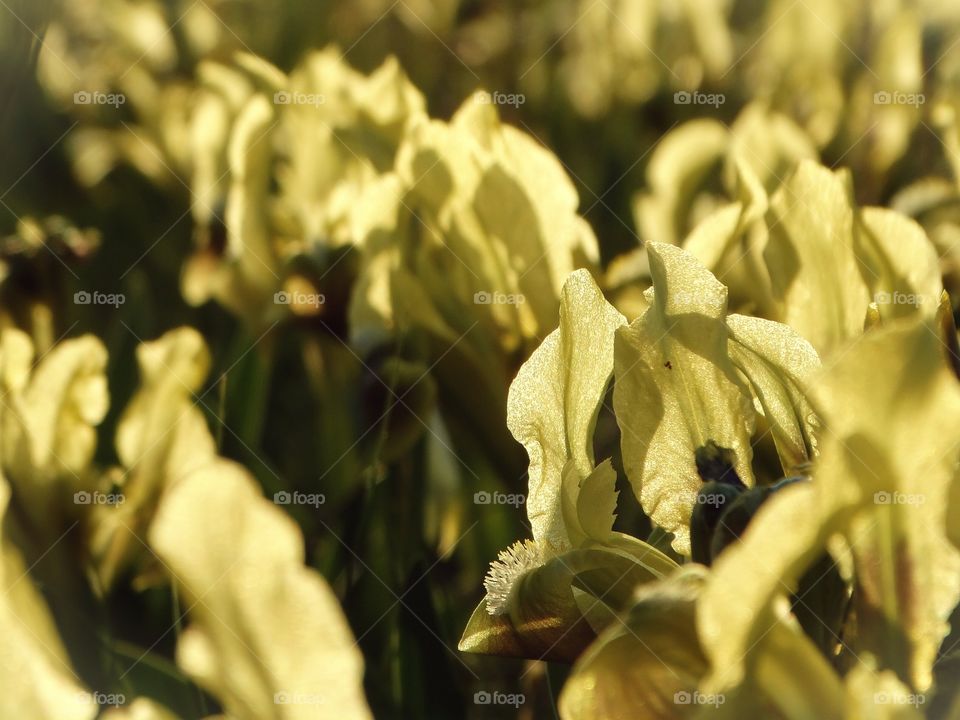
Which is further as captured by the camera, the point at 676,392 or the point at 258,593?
the point at 676,392

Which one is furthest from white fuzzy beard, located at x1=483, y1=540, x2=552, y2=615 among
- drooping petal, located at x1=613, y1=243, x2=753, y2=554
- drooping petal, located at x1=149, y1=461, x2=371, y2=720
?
drooping petal, located at x1=149, y1=461, x2=371, y2=720

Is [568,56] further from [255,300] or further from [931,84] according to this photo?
[255,300]

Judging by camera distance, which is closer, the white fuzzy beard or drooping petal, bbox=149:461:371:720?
drooping petal, bbox=149:461:371:720

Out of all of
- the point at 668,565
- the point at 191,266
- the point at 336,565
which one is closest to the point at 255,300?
the point at 191,266

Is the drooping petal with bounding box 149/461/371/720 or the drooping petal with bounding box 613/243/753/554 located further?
the drooping petal with bounding box 613/243/753/554

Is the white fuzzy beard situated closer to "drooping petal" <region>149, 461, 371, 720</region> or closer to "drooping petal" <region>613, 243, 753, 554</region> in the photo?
"drooping petal" <region>613, 243, 753, 554</region>

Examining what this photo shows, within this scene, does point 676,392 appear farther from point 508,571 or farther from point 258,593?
point 258,593

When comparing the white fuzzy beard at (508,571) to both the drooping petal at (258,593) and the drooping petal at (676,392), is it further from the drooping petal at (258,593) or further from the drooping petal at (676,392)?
the drooping petal at (258,593)

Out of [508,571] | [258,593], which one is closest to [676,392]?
[508,571]

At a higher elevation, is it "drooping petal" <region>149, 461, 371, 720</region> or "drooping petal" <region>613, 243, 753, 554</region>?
"drooping petal" <region>613, 243, 753, 554</region>

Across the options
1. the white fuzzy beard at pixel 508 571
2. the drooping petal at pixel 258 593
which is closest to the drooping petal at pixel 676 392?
the white fuzzy beard at pixel 508 571
